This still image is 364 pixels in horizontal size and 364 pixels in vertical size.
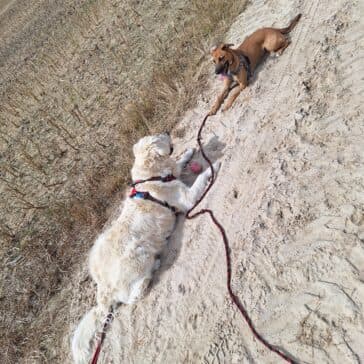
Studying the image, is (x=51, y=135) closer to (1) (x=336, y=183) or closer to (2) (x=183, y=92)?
(2) (x=183, y=92)

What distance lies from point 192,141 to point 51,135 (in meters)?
4.36

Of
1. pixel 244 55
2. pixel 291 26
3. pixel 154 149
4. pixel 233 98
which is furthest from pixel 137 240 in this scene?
pixel 291 26

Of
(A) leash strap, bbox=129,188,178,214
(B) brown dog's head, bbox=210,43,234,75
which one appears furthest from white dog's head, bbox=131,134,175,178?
(B) brown dog's head, bbox=210,43,234,75

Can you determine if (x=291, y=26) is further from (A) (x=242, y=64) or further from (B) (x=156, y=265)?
(B) (x=156, y=265)

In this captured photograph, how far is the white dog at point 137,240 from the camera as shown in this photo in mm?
4230

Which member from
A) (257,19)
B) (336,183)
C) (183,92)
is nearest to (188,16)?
(257,19)

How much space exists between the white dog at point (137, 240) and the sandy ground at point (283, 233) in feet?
0.67

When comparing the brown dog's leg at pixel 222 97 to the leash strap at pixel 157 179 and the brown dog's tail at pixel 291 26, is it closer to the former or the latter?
the brown dog's tail at pixel 291 26

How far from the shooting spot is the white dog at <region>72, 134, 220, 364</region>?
13.9ft

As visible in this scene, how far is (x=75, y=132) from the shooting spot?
8.18m

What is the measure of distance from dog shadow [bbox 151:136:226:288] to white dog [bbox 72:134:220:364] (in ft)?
0.28

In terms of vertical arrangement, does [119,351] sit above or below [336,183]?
below

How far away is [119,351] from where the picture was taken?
13.4 ft

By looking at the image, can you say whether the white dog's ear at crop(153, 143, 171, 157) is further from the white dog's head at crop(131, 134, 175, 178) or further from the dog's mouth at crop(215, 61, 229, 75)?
the dog's mouth at crop(215, 61, 229, 75)
